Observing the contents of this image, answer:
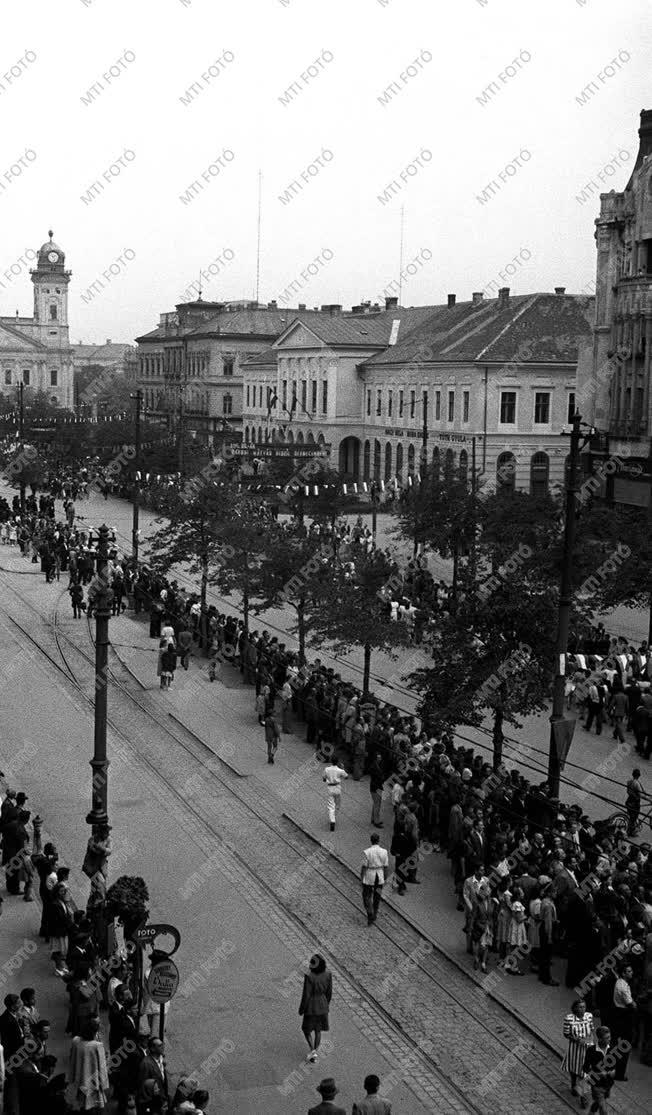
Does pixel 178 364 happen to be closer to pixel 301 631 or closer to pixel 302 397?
pixel 302 397

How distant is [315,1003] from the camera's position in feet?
47.6

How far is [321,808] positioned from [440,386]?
54970mm

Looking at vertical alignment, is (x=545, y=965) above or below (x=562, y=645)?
below

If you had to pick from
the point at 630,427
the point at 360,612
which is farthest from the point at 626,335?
the point at 360,612

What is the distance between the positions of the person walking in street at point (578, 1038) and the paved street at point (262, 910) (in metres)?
0.34

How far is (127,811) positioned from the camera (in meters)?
22.9

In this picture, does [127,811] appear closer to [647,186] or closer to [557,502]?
[557,502]

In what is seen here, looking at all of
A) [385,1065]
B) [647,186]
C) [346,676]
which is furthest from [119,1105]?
[647,186]

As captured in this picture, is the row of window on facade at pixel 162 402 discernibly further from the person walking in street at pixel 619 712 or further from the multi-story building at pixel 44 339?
the person walking in street at pixel 619 712

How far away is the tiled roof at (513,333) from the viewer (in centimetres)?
7181

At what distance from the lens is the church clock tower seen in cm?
16950

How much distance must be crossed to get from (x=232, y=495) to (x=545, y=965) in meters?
23.1

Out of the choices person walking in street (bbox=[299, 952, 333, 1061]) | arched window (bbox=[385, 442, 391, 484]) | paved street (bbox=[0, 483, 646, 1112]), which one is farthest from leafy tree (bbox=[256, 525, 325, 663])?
arched window (bbox=[385, 442, 391, 484])

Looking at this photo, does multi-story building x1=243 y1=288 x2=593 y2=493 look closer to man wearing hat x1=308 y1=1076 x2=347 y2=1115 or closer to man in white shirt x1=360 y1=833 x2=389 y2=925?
man in white shirt x1=360 y1=833 x2=389 y2=925
